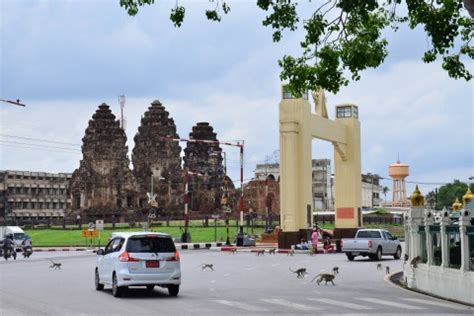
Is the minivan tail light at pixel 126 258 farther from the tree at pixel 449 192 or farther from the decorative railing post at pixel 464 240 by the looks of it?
the tree at pixel 449 192

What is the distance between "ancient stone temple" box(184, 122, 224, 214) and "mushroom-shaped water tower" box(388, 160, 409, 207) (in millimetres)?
34484

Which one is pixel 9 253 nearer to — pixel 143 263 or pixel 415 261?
pixel 143 263

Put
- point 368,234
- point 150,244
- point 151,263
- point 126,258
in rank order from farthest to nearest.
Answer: point 368,234 → point 150,244 → point 151,263 → point 126,258

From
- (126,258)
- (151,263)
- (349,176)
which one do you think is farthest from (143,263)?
(349,176)

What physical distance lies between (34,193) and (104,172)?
1254cm

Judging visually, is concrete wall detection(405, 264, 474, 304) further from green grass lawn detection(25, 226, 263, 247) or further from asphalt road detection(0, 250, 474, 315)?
green grass lawn detection(25, 226, 263, 247)

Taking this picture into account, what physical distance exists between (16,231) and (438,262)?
40580 millimetres

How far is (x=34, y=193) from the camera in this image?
123 meters

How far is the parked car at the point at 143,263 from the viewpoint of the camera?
60.2ft

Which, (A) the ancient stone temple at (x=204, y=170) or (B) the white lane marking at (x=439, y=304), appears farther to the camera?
(A) the ancient stone temple at (x=204, y=170)

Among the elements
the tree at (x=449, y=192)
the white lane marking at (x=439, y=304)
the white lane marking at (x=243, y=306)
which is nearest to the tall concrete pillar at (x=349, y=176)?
the white lane marking at (x=439, y=304)

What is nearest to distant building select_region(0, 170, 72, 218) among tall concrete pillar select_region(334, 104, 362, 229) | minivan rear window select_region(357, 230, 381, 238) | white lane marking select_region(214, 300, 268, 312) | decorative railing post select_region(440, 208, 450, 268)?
tall concrete pillar select_region(334, 104, 362, 229)

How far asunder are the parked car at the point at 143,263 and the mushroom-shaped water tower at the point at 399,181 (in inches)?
5034

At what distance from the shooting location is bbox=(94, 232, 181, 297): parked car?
1836 cm
